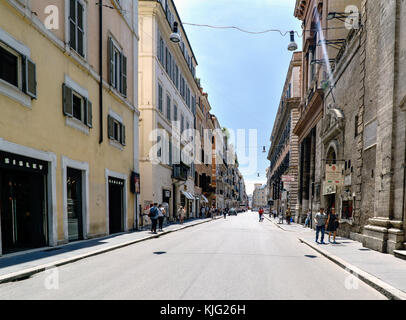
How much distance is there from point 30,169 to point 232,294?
8020mm

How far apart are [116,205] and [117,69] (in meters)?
7.83

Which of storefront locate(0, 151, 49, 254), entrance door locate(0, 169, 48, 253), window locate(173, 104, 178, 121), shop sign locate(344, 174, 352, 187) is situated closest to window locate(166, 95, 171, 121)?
window locate(173, 104, 178, 121)

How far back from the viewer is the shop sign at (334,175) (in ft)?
51.9

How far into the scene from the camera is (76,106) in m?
13.0

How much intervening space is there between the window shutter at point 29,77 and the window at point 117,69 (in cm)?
620

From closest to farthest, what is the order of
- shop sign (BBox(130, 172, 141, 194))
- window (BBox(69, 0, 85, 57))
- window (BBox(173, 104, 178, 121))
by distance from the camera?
window (BBox(69, 0, 85, 57)) → shop sign (BBox(130, 172, 141, 194)) → window (BBox(173, 104, 178, 121))

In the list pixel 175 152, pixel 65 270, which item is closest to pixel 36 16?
pixel 65 270

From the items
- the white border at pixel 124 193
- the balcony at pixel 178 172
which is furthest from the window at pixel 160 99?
the white border at pixel 124 193

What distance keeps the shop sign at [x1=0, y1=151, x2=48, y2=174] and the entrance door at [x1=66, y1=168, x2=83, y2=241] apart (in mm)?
1699

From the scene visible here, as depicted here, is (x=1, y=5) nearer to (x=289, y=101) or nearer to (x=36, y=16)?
(x=36, y=16)

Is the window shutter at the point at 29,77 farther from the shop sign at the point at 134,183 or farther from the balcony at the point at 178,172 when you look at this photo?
the balcony at the point at 178,172

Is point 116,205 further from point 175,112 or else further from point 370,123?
point 175,112

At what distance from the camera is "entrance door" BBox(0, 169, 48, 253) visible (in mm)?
9391

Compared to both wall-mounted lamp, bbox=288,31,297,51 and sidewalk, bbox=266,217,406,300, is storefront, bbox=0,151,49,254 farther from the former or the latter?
wall-mounted lamp, bbox=288,31,297,51
